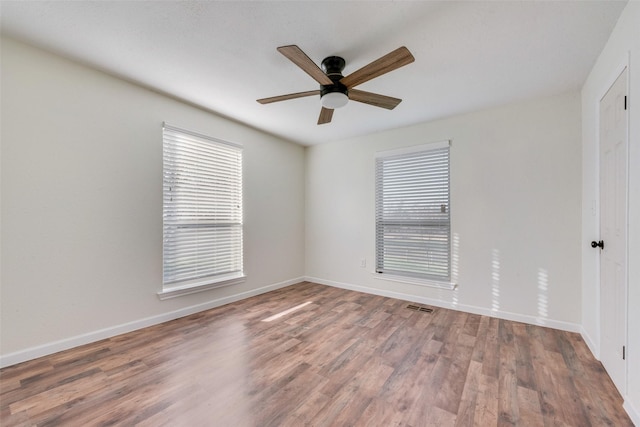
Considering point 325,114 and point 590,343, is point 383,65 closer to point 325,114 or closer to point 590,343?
point 325,114

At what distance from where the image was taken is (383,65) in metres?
1.80

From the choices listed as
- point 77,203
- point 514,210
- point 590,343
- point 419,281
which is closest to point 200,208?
point 77,203

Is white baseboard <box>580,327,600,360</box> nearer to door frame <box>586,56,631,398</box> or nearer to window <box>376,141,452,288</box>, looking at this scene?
door frame <box>586,56,631,398</box>

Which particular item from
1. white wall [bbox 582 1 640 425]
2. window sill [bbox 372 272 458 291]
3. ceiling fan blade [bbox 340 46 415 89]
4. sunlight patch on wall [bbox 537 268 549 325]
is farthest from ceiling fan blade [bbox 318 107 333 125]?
sunlight patch on wall [bbox 537 268 549 325]

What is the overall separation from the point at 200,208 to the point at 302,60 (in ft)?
7.57

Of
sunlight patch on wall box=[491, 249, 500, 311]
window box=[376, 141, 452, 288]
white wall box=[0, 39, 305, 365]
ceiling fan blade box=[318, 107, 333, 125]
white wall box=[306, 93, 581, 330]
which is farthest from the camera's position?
window box=[376, 141, 452, 288]

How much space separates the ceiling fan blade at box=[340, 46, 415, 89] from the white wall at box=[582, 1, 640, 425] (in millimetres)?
1308

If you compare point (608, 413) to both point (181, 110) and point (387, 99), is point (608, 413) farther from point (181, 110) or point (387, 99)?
point (181, 110)

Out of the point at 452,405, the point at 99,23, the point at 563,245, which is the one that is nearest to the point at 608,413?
the point at 452,405

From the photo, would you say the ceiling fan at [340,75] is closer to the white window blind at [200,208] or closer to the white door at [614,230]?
the white window blind at [200,208]

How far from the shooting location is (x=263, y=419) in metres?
1.54

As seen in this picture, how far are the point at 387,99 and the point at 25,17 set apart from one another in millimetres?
2709

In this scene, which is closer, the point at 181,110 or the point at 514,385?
the point at 514,385

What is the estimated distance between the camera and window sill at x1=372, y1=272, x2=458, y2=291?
11.2ft
